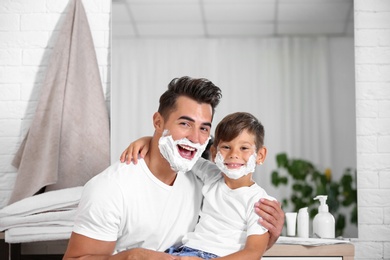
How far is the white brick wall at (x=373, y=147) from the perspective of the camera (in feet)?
9.10

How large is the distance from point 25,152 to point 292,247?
1.15 m

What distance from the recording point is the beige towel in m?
2.68

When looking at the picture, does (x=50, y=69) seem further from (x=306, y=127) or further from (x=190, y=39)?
(x=306, y=127)

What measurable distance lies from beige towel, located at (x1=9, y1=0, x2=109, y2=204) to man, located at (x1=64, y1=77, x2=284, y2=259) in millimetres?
679

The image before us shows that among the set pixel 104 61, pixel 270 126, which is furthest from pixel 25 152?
pixel 270 126

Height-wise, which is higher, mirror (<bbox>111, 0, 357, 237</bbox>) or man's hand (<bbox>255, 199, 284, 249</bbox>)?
mirror (<bbox>111, 0, 357, 237</bbox>)

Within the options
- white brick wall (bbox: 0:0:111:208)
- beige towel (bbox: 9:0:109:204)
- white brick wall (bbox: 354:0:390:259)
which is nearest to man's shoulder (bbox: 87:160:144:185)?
beige towel (bbox: 9:0:109:204)

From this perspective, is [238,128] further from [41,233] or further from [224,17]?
[224,17]

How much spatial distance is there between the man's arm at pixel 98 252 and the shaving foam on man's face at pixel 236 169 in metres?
0.32

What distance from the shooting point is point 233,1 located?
289 centimetres

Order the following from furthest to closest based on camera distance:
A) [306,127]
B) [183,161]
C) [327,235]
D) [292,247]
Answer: [306,127]
[327,235]
[292,247]
[183,161]

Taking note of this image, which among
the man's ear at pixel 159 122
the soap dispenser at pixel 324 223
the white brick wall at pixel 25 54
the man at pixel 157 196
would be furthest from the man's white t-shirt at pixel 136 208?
the white brick wall at pixel 25 54

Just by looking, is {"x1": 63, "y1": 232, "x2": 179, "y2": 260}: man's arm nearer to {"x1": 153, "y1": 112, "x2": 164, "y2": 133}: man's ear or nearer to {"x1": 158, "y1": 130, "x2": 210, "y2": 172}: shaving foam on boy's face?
{"x1": 158, "y1": 130, "x2": 210, "y2": 172}: shaving foam on boy's face

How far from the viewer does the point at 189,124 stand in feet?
6.56
